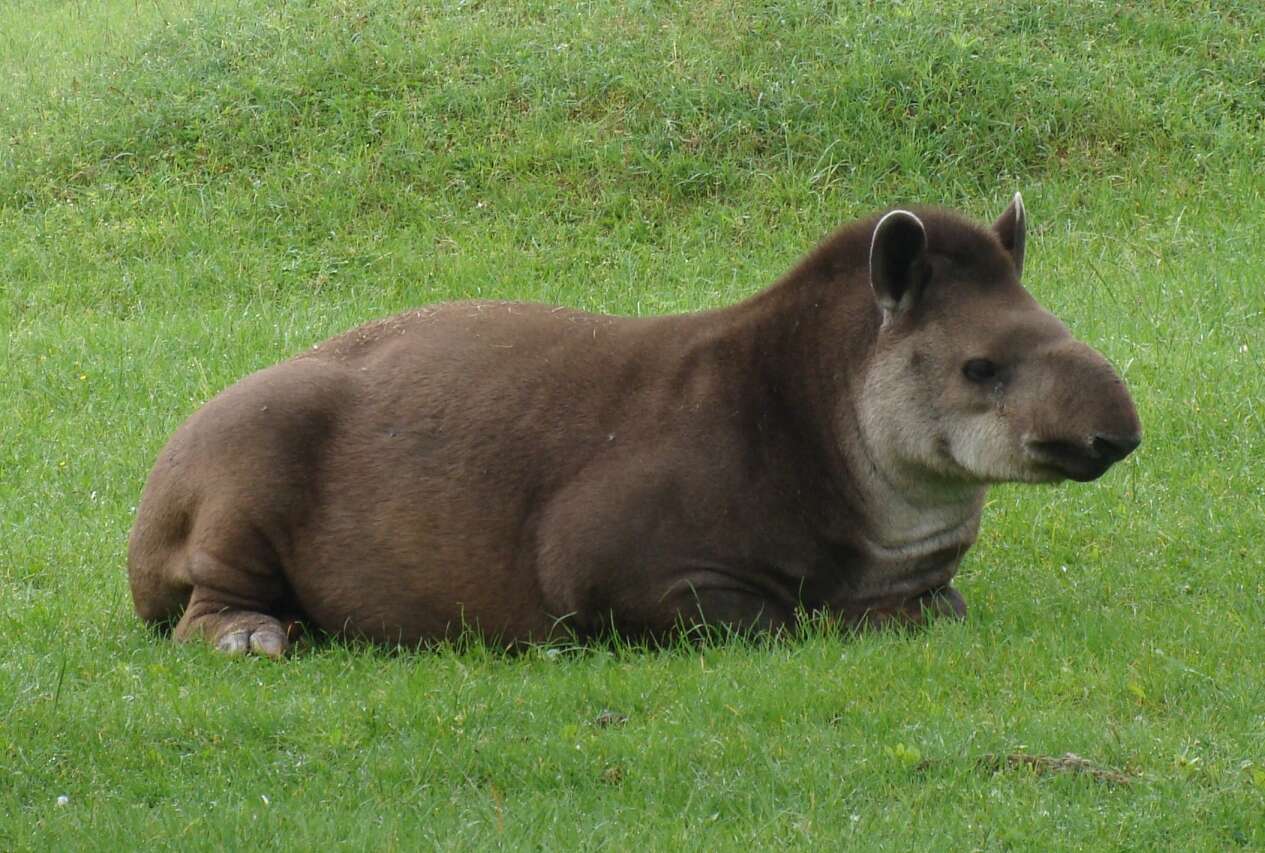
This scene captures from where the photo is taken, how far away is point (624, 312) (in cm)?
1343

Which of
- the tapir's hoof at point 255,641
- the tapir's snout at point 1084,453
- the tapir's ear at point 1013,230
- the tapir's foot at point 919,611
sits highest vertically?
the tapir's ear at point 1013,230

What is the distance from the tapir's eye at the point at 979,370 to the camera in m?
7.30

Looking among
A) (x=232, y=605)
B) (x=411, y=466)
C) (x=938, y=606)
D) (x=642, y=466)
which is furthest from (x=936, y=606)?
(x=232, y=605)

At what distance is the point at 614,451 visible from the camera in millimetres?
7613

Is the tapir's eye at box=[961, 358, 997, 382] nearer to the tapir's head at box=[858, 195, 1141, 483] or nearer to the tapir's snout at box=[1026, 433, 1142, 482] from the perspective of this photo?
the tapir's head at box=[858, 195, 1141, 483]

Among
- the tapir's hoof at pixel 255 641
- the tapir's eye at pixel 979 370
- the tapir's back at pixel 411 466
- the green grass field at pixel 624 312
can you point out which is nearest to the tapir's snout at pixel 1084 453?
the tapir's eye at pixel 979 370

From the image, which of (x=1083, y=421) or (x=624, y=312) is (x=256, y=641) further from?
(x=624, y=312)

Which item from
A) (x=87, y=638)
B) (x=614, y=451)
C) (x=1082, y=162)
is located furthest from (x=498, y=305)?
(x=1082, y=162)

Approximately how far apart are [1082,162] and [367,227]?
5832 mm

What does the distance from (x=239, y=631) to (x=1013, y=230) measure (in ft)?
11.8

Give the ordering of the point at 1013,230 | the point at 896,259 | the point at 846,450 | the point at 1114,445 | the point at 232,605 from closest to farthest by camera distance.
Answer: the point at 1114,445, the point at 896,259, the point at 846,450, the point at 232,605, the point at 1013,230

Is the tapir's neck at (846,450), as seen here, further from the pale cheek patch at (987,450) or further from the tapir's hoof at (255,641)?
the tapir's hoof at (255,641)

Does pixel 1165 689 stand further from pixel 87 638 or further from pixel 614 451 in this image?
pixel 87 638

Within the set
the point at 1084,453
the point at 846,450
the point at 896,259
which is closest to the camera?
the point at 1084,453
